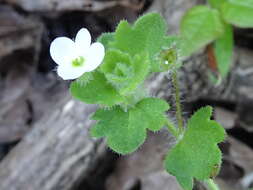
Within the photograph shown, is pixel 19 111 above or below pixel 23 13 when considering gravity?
below

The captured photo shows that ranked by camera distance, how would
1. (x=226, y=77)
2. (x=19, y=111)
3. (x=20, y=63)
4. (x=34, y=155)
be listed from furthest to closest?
1. (x=20, y=63)
2. (x=19, y=111)
3. (x=226, y=77)
4. (x=34, y=155)

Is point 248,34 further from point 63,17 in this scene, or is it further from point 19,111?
point 19,111

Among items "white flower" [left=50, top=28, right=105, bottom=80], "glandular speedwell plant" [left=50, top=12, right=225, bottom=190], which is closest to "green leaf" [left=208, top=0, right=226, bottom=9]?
"glandular speedwell plant" [left=50, top=12, right=225, bottom=190]

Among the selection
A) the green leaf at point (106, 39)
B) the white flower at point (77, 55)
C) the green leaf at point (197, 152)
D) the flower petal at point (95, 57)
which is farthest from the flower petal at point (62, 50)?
the green leaf at point (197, 152)

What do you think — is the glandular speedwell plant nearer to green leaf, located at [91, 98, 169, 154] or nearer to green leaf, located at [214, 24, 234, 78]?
green leaf, located at [91, 98, 169, 154]

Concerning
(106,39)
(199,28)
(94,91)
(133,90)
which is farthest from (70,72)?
(199,28)

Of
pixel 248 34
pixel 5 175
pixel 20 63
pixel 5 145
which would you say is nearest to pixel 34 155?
pixel 5 175

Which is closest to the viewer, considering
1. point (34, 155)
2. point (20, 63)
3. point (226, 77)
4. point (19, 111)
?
point (34, 155)
